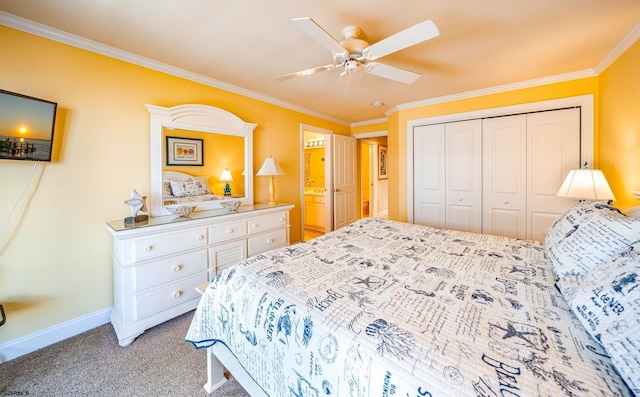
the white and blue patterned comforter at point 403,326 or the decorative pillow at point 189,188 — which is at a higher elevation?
the decorative pillow at point 189,188

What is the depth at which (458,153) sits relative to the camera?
3373mm

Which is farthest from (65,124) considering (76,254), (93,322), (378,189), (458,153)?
(378,189)

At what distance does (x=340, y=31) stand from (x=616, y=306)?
2.10 m

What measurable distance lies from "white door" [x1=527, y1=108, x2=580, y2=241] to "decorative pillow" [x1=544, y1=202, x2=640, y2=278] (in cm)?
178

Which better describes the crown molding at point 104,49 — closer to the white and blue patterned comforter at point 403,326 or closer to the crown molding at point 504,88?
the white and blue patterned comforter at point 403,326

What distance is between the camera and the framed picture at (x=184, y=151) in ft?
7.85

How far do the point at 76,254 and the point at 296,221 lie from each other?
2.51 meters

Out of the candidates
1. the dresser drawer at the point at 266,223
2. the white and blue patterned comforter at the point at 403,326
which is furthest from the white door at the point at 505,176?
the dresser drawer at the point at 266,223

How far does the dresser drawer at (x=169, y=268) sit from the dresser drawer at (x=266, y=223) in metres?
0.55

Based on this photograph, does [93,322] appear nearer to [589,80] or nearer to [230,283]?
[230,283]

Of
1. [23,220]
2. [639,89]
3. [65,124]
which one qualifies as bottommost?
[23,220]

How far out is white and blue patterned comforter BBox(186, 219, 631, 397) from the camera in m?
0.67

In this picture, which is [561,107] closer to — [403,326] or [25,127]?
[403,326]

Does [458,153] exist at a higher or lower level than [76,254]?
higher
